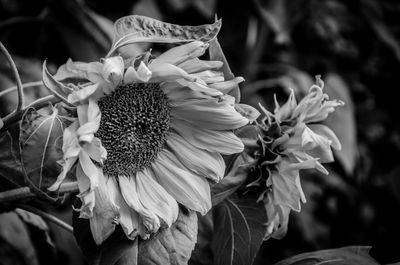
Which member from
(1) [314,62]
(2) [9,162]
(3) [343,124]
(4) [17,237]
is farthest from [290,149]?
(1) [314,62]

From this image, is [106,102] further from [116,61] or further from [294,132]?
[294,132]

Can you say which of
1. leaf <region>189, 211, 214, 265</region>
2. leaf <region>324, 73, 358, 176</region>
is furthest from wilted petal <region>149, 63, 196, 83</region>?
leaf <region>324, 73, 358, 176</region>

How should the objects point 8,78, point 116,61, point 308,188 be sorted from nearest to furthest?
1. point 116,61
2. point 8,78
3. point 308,188

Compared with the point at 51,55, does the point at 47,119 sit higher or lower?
higher

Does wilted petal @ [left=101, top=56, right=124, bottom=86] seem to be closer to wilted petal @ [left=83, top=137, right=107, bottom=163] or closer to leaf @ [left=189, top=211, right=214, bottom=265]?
wilted petal @ [left=83, top=137, right=107, bottom=163]

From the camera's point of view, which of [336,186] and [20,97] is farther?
[336,186]

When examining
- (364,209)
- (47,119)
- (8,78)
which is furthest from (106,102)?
(364,209)

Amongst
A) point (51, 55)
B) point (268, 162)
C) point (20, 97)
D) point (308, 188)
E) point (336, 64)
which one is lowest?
point (308, 188)
